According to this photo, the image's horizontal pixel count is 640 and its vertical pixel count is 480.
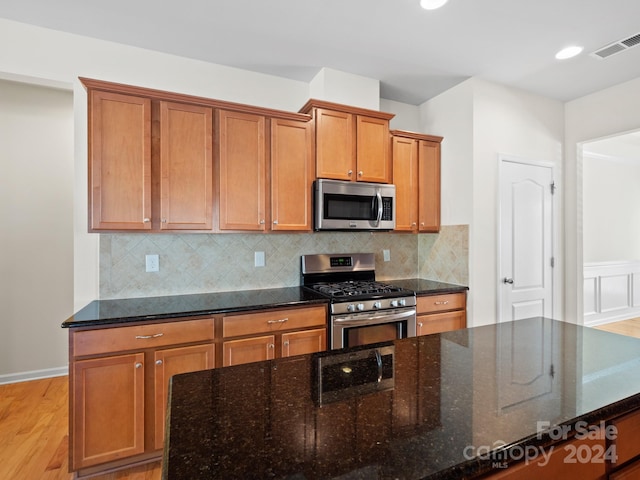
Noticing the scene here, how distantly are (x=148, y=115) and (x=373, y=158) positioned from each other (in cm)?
179

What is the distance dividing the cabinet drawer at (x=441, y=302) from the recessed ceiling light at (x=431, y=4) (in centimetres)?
210

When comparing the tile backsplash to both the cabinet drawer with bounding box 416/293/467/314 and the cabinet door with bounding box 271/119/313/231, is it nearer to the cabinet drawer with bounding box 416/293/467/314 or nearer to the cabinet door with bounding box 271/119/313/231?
the cabinet drawer with bounding box 416/293/467/314

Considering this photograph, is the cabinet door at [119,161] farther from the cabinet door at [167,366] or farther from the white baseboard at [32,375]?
the white baseboard at [32,375]

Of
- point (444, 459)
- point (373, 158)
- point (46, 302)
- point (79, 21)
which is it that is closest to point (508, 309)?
point (373, 158)

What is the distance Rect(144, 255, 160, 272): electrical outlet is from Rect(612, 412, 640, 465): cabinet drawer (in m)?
2.67

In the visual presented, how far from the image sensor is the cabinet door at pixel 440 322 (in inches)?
112

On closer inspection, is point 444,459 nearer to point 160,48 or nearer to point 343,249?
point 343,249

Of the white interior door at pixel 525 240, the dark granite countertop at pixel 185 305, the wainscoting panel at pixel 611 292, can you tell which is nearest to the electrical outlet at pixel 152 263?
the dark granite countertop at pixel 185 305

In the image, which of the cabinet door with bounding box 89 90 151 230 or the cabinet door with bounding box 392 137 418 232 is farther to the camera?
the cabinet door with bounding box 392 137 418 232

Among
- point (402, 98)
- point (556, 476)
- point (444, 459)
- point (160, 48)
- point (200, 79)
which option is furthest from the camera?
point (402, 98)

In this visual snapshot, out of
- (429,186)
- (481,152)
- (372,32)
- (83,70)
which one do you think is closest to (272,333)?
(429,186)

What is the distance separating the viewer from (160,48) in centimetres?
260

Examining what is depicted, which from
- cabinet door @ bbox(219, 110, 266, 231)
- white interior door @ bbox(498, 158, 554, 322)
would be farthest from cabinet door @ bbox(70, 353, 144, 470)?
white interior door @ bbox(498, 158, 554, 322)

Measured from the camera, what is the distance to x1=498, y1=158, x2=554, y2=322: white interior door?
3.22 metres
